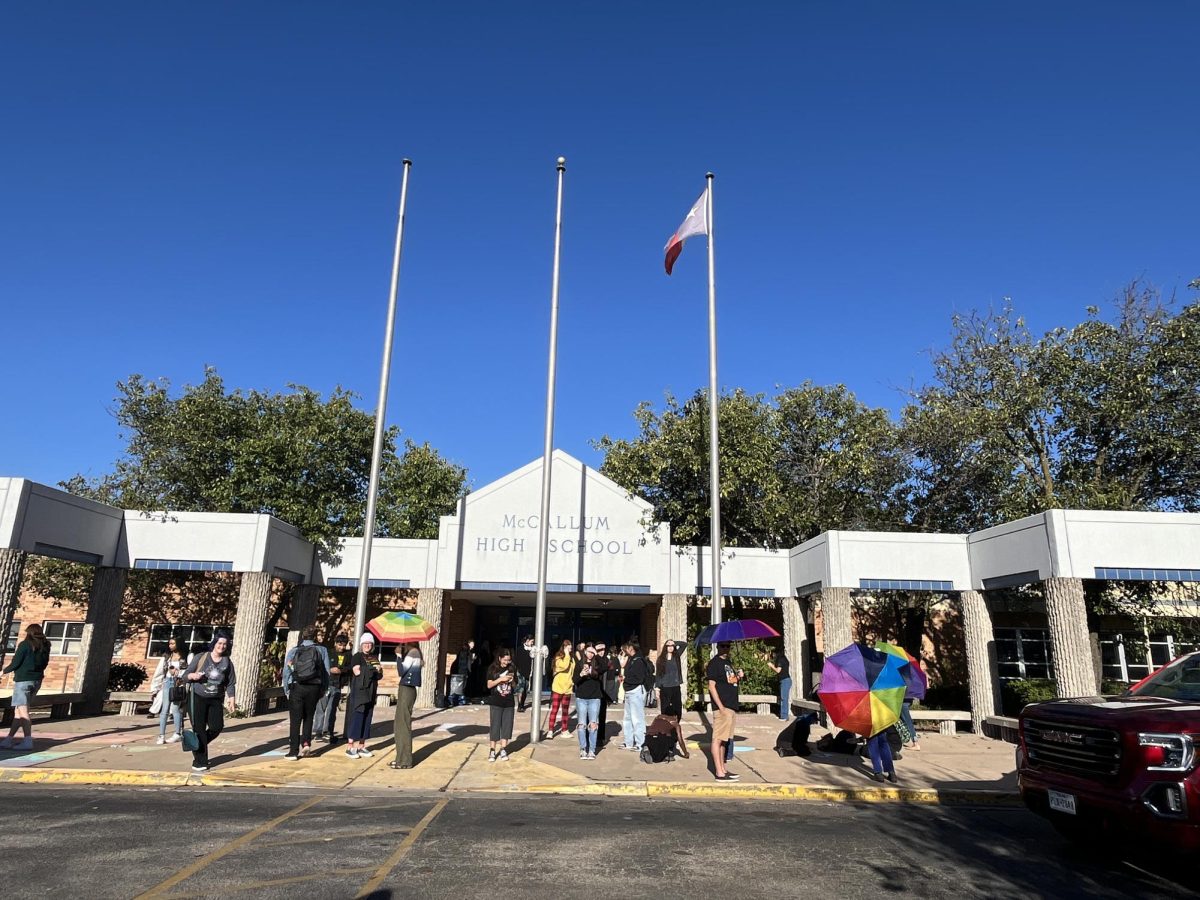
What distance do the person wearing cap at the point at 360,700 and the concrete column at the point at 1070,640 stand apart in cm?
1309

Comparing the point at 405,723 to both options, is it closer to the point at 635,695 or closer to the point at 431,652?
the point at 635,695

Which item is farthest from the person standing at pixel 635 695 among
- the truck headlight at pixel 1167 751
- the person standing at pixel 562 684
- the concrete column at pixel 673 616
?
the concrete column at pixel 673 616

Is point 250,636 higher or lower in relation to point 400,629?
lower

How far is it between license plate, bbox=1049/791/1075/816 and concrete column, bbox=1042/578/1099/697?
33.7 feet

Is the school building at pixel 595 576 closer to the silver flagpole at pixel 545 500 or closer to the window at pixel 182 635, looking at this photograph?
the window at pixel 182 635

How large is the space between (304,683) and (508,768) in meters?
3.06

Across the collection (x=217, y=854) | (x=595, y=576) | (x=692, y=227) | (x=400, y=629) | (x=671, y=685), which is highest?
(x=692, y=227)

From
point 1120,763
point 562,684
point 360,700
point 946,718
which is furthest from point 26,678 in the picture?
point 946,718

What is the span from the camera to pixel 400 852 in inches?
248

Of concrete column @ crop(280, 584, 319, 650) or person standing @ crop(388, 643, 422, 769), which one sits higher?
concrete column @ crop(280, 584, 319, 650)

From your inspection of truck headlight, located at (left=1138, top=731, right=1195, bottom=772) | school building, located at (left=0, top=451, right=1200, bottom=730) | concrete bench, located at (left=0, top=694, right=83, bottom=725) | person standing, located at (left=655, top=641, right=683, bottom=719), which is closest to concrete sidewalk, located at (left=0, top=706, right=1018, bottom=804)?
person standing, located at (left=655, top=641, right=683, bottom=719)

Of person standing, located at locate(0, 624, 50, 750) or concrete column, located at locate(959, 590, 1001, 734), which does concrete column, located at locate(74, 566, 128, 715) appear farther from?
concrete column, located at locate(959, 590, 1001, 734)

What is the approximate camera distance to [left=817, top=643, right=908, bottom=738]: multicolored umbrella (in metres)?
9.55

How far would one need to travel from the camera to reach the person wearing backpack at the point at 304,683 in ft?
35.3
